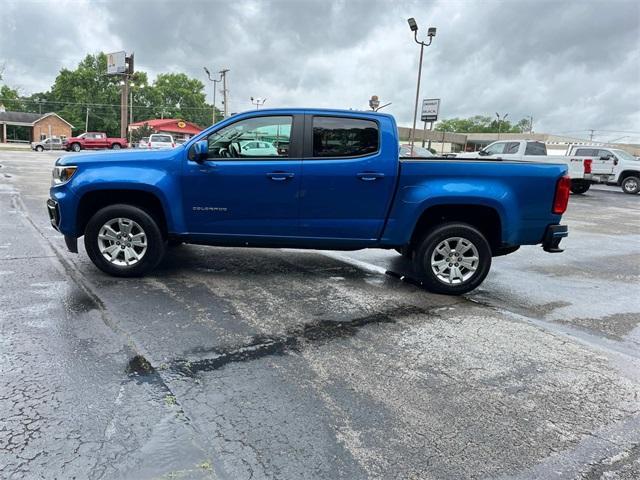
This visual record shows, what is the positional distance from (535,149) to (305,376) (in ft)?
61.4

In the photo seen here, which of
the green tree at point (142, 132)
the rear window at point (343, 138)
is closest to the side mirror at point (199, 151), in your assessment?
the rear window at point (343, 138)

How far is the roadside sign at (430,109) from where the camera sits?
83.6 feet

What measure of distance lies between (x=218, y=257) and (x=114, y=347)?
3120mm

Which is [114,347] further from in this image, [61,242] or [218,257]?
[61,242]

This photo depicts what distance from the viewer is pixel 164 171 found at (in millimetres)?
5426

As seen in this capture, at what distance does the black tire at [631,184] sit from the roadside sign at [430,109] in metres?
9.23

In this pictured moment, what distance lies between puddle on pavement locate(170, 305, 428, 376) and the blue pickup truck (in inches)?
45.1

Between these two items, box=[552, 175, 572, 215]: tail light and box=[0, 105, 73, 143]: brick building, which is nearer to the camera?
box=[552, 175, 572, 215]: tail light

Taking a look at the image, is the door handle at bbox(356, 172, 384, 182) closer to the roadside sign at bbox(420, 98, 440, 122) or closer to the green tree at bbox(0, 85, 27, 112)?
the roadside sign at bbox(420, 98, 440, 122)

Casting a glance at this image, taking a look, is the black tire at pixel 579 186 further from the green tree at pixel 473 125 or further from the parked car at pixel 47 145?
the green tree at pixel 473 125

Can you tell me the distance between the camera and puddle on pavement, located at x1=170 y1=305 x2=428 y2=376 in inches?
143

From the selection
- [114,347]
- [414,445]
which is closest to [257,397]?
[414,445]

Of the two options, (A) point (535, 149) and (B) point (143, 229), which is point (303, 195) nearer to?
(B) point (143, 229)

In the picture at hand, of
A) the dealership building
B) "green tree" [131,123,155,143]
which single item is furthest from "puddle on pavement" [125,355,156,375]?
"green tree" [131,123,155,143]
